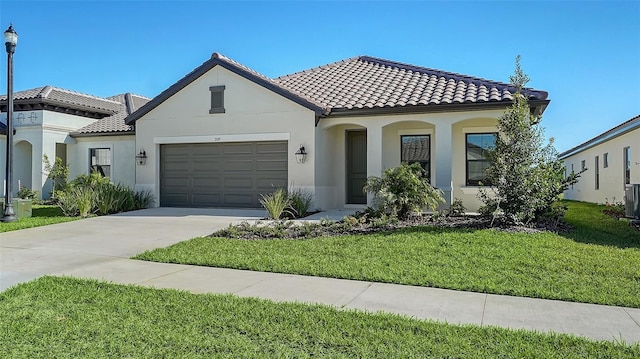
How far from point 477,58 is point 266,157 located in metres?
7.38

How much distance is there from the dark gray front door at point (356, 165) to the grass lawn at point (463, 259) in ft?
18.6

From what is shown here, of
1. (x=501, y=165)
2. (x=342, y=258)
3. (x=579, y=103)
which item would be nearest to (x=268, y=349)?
(x=342, y=258)

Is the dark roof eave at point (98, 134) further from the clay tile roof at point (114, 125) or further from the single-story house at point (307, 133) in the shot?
the single-story house at point (307, 133)

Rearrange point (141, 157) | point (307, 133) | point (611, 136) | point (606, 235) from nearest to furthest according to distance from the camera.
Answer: point (606, 235) < point (307, 133) < point (141, 157) < point (611, 136)

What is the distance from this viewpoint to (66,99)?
2083 centimetres

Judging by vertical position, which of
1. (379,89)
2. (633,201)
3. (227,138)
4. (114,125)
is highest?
(379,89)

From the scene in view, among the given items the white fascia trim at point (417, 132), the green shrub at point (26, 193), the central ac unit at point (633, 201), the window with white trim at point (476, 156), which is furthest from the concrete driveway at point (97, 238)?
the central ac unit at point (633, 201)

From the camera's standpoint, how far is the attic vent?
15091mm

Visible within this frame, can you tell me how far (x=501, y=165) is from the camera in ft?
33.3

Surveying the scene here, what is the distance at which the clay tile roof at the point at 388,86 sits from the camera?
520 inches

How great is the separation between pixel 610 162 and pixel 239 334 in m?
20.7

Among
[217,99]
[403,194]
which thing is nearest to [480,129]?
[403,194]

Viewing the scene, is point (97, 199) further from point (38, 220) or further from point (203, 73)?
point (203, 73)

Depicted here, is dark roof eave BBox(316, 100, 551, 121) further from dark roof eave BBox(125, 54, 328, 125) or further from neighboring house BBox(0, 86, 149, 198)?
neighboring house BBox(0, 86, 149, 198)
